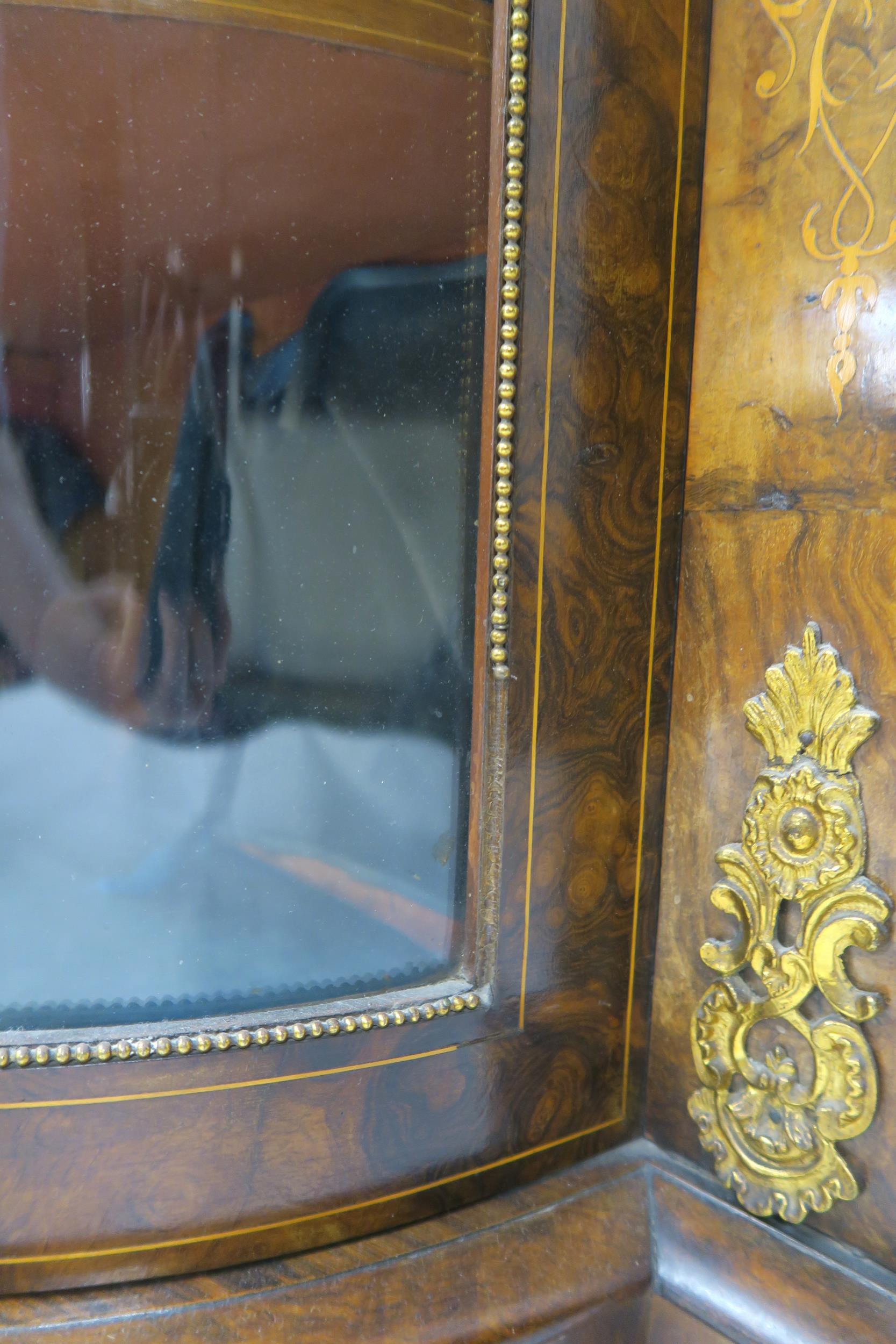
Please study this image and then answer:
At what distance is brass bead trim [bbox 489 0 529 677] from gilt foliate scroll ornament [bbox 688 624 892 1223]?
0.16 metres

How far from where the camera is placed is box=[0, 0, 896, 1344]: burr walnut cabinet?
1.68 ft

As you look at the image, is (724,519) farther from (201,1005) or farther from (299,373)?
(201,1005)

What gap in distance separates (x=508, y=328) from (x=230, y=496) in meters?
0.18

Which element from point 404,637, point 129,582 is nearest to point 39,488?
point 129,582

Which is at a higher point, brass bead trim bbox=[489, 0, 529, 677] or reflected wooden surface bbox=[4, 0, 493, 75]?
reflected wooden surface bbox=[4, 0, 493, 75]

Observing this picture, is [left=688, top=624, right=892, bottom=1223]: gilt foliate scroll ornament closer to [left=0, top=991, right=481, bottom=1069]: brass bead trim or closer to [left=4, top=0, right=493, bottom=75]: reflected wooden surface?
[left=0, top=991, right=481, bottom=1069]: brass bead trim

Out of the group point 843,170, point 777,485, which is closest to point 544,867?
point 777,485

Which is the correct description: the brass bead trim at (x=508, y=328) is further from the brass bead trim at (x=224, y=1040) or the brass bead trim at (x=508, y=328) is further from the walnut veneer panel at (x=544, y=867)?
the brass bead trim at (x=224, y=1040)

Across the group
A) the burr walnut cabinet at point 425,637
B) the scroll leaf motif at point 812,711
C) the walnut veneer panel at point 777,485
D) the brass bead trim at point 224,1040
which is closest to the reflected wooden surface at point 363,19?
the burr walnut cabinet at point 425,637

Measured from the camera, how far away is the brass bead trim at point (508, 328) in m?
0.53

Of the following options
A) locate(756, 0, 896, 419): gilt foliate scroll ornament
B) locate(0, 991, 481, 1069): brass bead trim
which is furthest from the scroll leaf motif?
locate(0, 991, 481, 1069): brass bead trim

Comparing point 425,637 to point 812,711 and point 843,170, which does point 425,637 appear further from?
point 843,170

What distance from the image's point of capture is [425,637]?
1.89ft

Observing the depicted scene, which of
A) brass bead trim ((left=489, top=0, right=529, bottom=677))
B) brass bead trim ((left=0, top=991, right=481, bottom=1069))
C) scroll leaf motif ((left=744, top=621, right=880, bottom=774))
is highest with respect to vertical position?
brass bead trim ((left=489, top=0, right=529, bottom=677))
